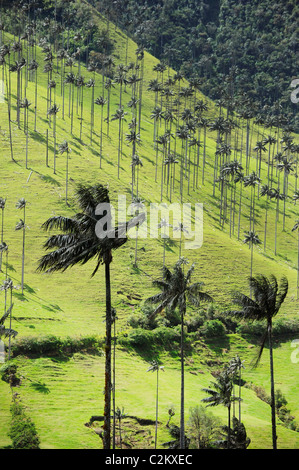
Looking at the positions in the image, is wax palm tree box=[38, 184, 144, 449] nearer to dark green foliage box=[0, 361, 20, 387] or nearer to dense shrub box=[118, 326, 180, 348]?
dark green foliage box=[0, 361, 20, 387]

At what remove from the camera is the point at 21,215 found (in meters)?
121

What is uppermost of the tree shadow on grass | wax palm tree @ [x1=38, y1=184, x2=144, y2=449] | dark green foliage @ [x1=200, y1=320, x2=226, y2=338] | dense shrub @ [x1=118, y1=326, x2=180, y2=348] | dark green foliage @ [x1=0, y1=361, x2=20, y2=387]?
dark green foliage @ [x1=200, y1=320, x2=226, y2=338]

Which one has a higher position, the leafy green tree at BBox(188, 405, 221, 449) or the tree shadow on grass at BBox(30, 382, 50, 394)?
the tree shadow on grass at BBox(30, 382, 50, 394)

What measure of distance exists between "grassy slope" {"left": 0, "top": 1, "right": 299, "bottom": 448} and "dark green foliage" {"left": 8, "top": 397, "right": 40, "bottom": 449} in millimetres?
882

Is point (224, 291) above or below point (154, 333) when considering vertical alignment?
above

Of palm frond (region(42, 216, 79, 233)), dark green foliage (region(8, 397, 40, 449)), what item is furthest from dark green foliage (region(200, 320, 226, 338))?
palm frond (region(42, 216, 79, 233))

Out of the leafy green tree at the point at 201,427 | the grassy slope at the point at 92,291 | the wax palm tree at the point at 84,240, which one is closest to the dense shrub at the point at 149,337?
the grassy slope at the point at 92,291

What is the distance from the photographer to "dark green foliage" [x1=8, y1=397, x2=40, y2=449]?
2096 inches

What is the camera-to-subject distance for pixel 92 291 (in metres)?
106

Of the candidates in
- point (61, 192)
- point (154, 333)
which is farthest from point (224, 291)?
point (61, 192)

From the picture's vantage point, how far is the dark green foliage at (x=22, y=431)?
175ft

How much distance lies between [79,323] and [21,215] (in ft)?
119

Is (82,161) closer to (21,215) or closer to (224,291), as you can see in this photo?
(21,215)
